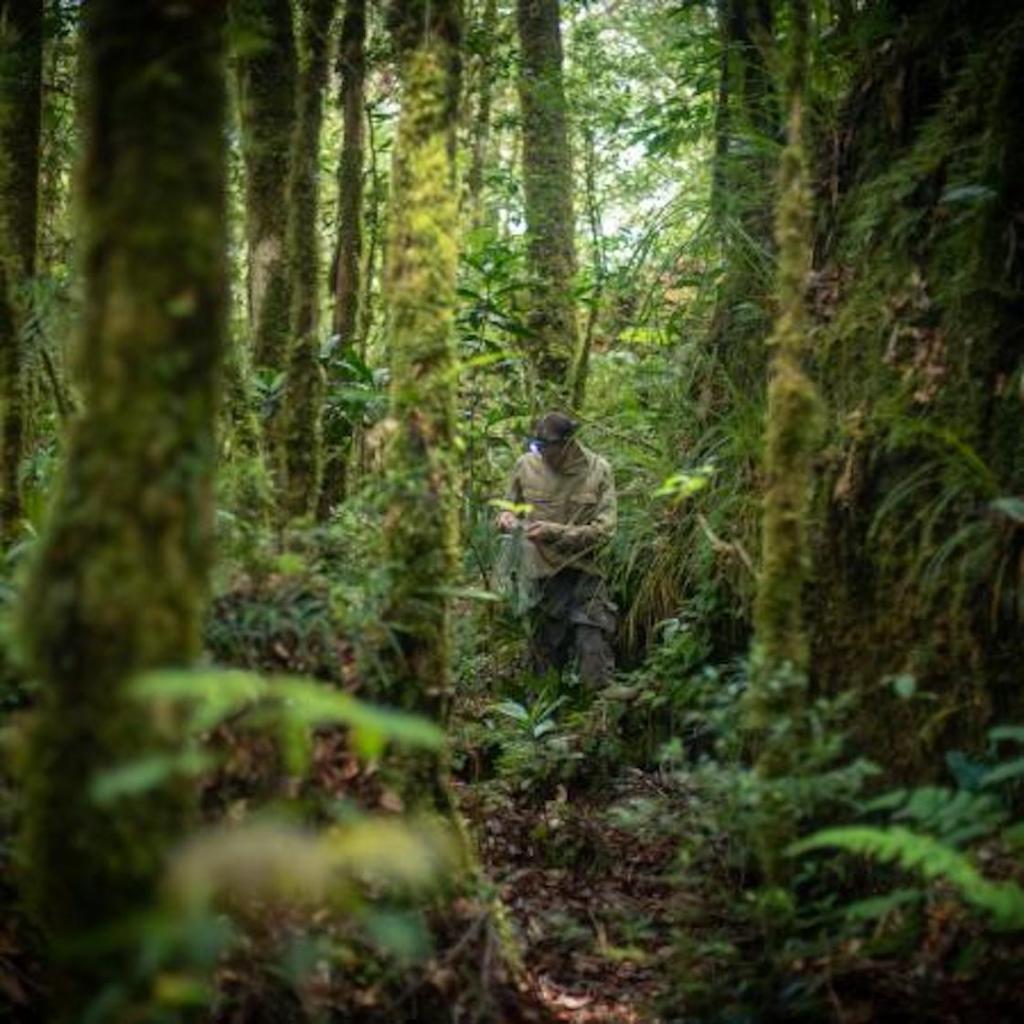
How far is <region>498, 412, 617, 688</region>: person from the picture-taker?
8000mm

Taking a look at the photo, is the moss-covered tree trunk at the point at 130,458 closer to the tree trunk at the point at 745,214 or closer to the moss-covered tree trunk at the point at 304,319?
the moss-covered tree trunk at the point at 304,319

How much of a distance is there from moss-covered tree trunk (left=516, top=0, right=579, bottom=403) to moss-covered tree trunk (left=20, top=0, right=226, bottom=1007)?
28.8 feet

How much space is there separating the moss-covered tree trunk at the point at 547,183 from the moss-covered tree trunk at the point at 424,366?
662cm

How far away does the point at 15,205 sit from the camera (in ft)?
21.2

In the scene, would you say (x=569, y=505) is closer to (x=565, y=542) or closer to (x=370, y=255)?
(x=565, y=542)

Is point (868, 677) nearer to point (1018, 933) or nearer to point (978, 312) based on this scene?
point (1018, 933)

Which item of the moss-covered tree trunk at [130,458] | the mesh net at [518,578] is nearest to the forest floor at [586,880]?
the mesh net at [518,578]

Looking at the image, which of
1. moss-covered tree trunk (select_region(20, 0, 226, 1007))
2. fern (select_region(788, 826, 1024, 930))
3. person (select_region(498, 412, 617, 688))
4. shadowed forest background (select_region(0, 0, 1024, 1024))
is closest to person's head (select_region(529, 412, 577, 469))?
person (select_region(498, 412, 617, 688))

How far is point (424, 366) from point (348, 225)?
3.78m

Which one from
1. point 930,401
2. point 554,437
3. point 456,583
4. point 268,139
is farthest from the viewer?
point 554,437

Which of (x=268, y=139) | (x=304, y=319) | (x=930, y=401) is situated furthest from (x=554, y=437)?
(x=930, y=401)

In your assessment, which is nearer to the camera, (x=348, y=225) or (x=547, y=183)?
(x=348, y=225)

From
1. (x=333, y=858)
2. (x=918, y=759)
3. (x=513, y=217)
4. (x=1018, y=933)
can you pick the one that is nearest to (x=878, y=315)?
(x=918, y=759)

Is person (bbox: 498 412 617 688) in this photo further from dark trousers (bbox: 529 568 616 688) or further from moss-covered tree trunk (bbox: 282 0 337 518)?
Result: moss-covered tree trunk (bbox: 282 0 337 518)
